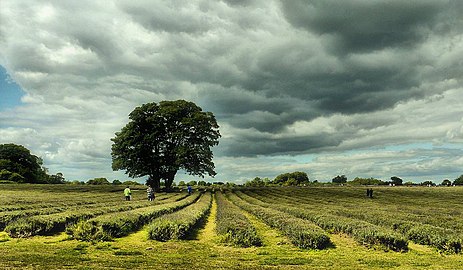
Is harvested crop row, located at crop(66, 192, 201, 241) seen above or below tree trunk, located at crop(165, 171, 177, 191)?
below

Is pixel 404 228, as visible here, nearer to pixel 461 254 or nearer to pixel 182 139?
pixel 461 254

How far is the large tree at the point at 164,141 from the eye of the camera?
6838 cm

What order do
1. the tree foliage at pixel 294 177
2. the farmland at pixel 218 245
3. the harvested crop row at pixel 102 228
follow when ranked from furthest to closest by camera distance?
1. the tree foliage at pixel 294 177
2. the harvested crop row at pixel 102 228
3. the farmland at pixel 218 245

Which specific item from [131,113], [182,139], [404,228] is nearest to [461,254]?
[404,228]

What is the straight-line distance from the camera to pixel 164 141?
71.4m

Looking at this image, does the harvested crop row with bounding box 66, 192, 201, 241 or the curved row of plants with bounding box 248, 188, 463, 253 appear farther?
the harvested crop row with bounding box 66, 192, 201, 241

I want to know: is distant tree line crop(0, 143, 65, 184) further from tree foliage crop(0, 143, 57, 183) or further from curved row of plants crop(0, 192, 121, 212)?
curved row of plants crop(0, 192, 121, 212)

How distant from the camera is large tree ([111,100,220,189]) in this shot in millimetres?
68375

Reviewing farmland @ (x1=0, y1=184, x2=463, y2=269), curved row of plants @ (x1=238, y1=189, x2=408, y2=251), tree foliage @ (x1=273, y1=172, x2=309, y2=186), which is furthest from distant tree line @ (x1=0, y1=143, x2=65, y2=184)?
tree foliage @ (x1=273, y1=172, x2=309, y2=186)

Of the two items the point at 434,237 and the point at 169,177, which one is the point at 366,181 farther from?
the point at 434,237

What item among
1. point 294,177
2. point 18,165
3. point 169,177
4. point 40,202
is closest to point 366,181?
point 294,177

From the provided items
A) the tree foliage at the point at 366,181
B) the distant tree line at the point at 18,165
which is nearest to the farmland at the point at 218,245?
the distant tree line at the point at 18,165

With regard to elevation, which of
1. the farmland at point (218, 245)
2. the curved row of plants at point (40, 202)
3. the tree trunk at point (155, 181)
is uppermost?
the tree trunk at point (155, 181)

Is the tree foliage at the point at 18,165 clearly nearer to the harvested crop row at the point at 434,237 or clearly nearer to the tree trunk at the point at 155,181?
the tree trunk at the point at 155,181
